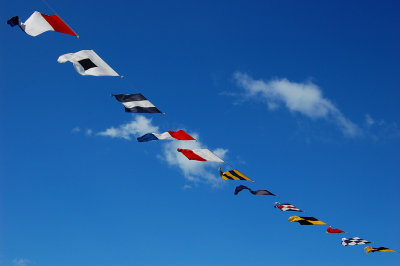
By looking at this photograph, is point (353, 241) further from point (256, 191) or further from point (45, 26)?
point (45, 26)

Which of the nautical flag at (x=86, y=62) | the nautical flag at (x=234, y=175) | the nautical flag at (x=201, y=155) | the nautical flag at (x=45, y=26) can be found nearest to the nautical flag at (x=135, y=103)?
the nautical flag at (x=86, y=62)

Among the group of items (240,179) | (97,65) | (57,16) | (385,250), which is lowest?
(385,250)

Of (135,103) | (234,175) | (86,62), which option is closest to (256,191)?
(234,175)

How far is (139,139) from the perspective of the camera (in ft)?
58.2

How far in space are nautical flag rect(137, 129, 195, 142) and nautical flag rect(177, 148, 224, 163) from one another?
1229 mm

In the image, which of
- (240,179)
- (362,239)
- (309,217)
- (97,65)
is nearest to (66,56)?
(97,65)

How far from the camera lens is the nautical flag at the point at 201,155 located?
58.5 ft

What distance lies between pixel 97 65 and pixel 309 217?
1496 centimetres

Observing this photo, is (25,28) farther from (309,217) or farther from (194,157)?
(309,217)

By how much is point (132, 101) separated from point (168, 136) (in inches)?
118

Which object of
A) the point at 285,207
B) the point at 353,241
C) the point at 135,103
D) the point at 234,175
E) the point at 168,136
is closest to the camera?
the point at 135,103

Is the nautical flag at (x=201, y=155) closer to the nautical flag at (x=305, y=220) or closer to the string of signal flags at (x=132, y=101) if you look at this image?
the string of signal flags at (x=132, y=101)

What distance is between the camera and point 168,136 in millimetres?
17656

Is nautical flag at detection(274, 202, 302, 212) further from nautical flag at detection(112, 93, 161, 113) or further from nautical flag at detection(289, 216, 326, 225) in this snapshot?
nautical flag at detection(112, 93, 161, 113)
